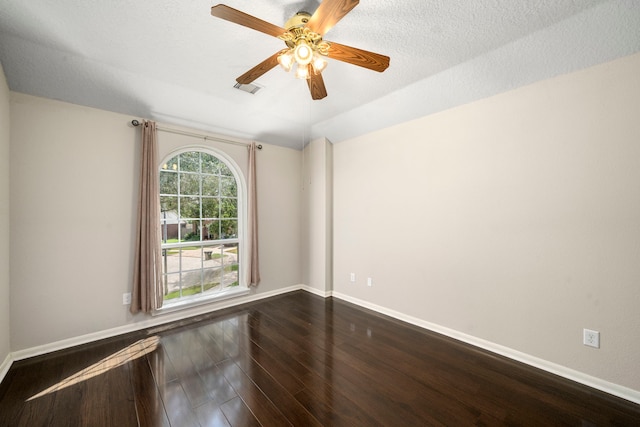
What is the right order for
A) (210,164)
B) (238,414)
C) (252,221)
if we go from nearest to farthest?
(238,414)
(210,164)
(252,221)

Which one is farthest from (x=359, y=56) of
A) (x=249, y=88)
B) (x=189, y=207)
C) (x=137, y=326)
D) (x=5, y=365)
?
(x=5, y=365)

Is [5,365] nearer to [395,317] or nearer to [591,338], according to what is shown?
[395,317]

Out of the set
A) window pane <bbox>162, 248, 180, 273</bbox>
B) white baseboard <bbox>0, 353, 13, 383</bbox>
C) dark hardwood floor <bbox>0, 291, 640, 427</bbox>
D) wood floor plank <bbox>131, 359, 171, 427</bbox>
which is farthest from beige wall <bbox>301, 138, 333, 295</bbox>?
white baseboard <bbox>0, 353, 13, 383</bbox>

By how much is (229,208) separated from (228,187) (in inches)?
12.2

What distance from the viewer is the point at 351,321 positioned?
3.15m

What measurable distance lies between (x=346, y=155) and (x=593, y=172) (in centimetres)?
263

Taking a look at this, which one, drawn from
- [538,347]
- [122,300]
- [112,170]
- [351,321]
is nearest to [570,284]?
[538,347]

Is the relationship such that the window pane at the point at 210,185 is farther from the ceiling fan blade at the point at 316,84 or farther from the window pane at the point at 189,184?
the ceiling fan blade at the point at 316,84

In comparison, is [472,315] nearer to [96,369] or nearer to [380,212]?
[380,212]

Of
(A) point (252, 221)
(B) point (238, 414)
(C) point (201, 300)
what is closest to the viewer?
(B) point (238, 414)

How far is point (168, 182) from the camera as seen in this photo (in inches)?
128

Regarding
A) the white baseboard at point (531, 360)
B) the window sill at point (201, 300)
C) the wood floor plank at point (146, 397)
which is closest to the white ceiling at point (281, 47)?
the window sill at point (201, 300)

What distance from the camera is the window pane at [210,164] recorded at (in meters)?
3.56

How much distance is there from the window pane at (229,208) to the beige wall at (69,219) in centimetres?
105
